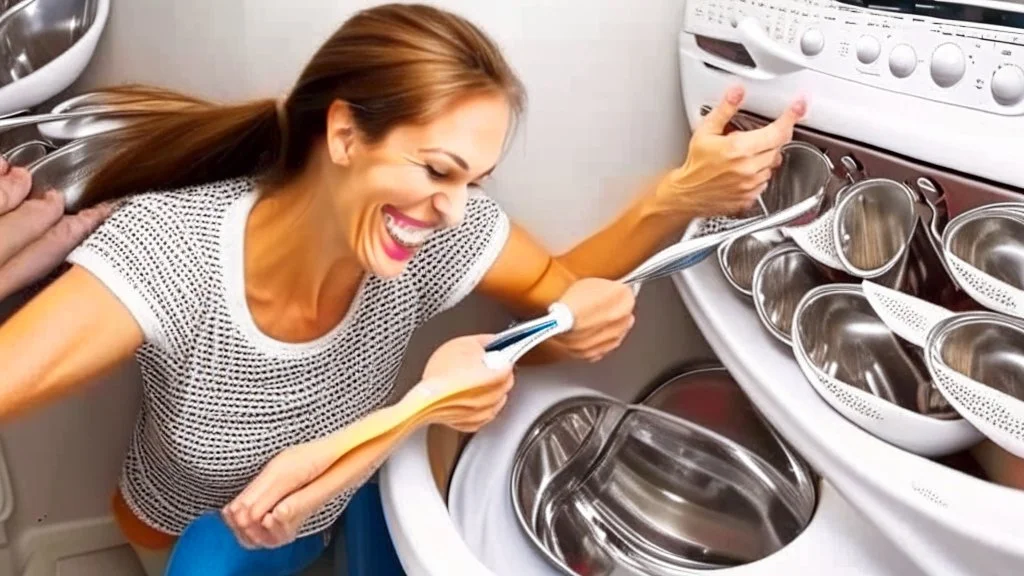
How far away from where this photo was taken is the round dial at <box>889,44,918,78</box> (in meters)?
0.74

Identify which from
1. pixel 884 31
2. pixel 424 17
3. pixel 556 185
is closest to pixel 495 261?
pixel 556 185

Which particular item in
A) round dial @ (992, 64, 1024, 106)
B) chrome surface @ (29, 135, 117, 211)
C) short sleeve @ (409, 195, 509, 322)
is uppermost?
round dial @ (992, 64, 1024, 106)

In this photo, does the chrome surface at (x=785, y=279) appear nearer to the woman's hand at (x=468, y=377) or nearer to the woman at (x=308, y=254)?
the woman at (x=308, y=254)

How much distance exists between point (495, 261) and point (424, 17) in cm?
27

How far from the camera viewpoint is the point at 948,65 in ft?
2.31

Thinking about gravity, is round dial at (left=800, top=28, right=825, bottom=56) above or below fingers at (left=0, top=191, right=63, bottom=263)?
above

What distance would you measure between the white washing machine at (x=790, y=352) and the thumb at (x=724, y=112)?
1.1 inches

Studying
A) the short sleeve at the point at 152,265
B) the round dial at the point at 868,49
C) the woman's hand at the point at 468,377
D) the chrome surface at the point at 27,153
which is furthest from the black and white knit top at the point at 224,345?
the round dial at the point at 868,49

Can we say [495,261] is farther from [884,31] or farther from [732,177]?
[884,31]

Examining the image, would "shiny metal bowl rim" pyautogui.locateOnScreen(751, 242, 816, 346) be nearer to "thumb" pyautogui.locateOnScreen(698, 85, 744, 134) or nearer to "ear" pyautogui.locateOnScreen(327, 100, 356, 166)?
"thumb" pyautogui.locateOnScreen(698, 85, 744, 134)

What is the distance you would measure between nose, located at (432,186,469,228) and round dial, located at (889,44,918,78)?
0.34 m

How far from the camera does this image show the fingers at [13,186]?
2.78 ft

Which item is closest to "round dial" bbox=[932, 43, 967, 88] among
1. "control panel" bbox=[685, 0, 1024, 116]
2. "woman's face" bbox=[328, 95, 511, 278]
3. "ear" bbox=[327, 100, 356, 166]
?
"control panel" bbox=[685, 0, 1024, 116]

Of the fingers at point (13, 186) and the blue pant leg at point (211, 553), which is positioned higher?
the fingers at point (13, 186)
